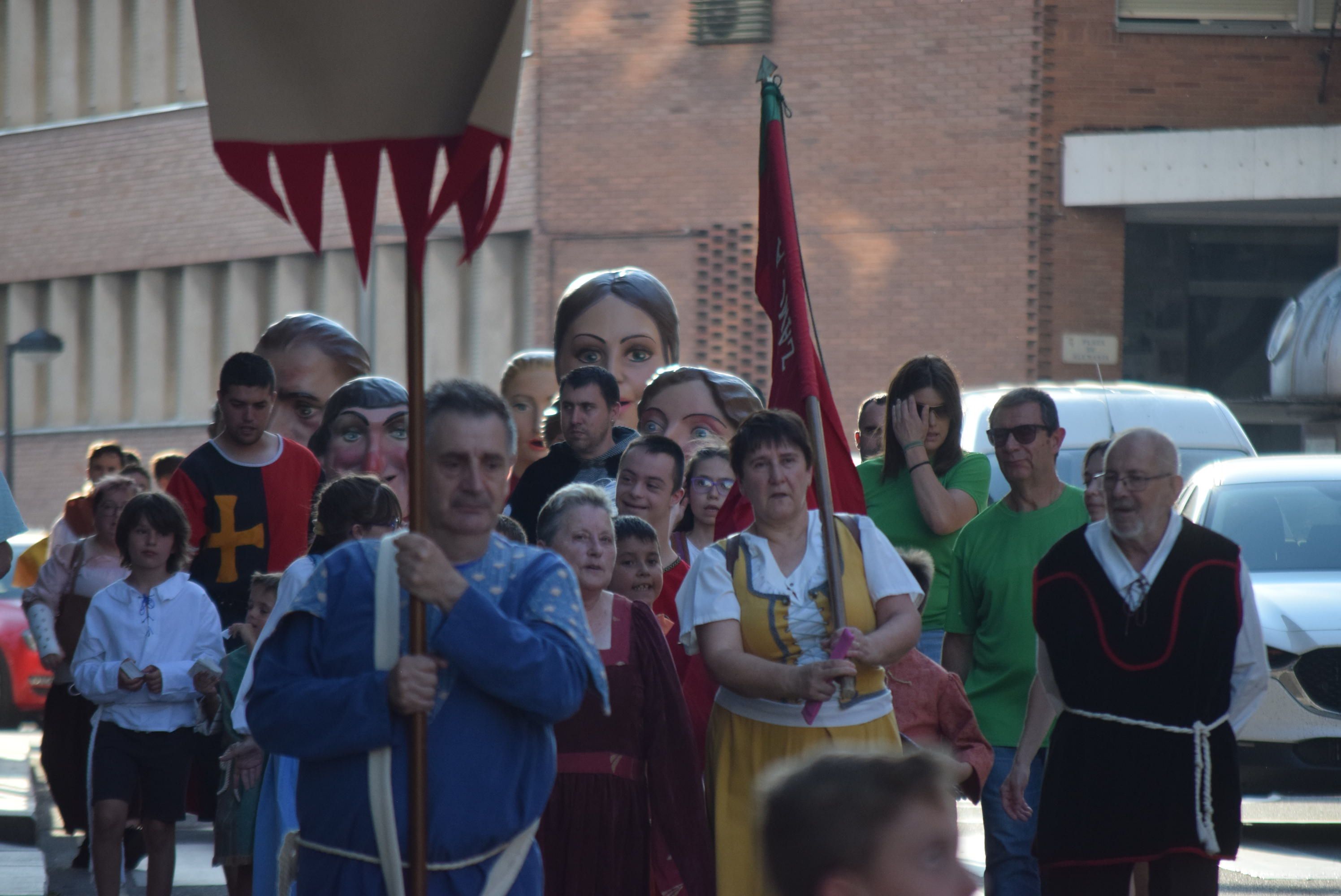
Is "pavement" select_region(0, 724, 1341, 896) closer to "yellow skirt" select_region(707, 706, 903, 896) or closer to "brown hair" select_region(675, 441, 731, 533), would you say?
"brown hair" select_region(675, 441, 731, 533)

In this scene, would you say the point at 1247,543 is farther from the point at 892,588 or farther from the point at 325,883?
the point at 325,883

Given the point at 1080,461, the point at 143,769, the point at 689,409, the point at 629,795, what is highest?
the point at 689,409

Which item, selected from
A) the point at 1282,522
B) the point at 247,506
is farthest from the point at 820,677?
the point at 1282,522

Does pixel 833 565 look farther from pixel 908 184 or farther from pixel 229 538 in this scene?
pixel 908 184

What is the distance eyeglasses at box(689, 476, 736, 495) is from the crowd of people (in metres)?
0.02

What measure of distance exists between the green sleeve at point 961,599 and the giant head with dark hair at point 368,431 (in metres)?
1.93

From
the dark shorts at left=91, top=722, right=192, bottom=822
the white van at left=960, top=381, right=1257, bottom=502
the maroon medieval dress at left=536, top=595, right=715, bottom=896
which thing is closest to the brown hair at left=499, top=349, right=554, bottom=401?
the dark shorts at left=91, top=722, right=192, bottom=822

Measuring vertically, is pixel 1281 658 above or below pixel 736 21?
below

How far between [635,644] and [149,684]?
8.84ft

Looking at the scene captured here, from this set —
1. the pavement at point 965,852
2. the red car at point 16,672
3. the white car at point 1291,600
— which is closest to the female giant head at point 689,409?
the pavement at point 965,852

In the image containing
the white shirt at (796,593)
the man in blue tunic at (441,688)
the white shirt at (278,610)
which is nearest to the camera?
the man in blue tunic at (441,688)

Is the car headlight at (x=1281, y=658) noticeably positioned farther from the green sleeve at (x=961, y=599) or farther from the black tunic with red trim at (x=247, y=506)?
the black tunic with red trim at (x=247, y=506)

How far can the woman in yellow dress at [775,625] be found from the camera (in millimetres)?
5043

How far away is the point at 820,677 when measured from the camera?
4.84m
